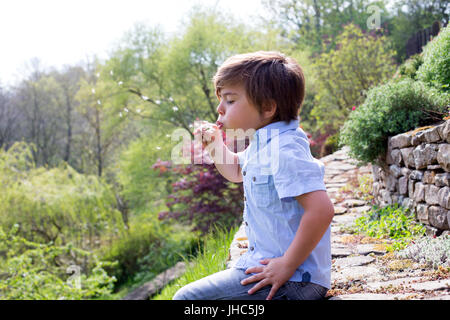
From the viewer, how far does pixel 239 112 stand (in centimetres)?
147

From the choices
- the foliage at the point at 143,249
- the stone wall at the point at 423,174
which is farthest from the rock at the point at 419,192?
the foliage at the point at 143,249

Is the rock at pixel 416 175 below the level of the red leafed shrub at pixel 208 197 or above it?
above

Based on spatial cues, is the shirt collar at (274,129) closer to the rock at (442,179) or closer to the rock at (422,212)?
the rock at (442,179)

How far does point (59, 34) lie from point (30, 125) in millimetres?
7053

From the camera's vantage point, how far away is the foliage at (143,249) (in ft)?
31.6

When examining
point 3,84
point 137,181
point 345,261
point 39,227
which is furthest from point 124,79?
point 345,261

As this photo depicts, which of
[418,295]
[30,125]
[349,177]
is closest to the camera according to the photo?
[418,295]

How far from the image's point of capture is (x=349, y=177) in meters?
5.60

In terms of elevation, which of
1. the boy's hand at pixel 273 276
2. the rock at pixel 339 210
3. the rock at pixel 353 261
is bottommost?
the rock at pixel 339 210

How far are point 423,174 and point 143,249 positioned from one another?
8.62m

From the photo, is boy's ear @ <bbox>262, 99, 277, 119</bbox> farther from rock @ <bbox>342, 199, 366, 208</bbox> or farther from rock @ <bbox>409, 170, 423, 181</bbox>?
rock @ <bbox>342, 199, 366, 208</bbox>

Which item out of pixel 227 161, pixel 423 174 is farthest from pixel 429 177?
pixel 227 161
